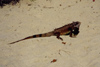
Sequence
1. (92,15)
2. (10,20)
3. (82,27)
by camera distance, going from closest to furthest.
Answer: (82,27) < (92,15) < (10,20)

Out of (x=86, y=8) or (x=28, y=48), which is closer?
(x=28, y=48)

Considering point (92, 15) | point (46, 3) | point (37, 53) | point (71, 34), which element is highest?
point (46, 3)

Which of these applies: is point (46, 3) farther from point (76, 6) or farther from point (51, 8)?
point (76, 6)

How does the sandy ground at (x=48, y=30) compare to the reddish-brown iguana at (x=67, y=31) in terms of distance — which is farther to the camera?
the reddish-brown iguana at (x=67, y=31)

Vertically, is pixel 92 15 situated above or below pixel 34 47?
above

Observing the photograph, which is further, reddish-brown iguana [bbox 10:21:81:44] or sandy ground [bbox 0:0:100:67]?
reddish-brown iguana [bbox 10:21:81:44]

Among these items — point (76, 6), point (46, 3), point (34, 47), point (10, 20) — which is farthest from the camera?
point (46, 3)

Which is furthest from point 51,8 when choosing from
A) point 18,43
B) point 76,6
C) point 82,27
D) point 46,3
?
point 18,43

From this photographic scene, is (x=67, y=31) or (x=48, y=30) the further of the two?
(x=48, y=30)
